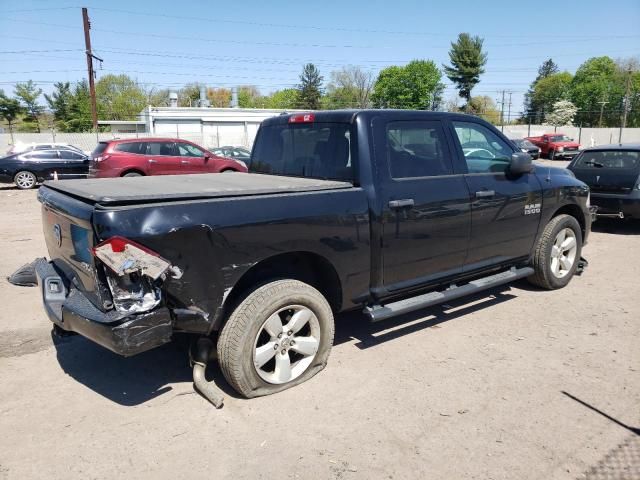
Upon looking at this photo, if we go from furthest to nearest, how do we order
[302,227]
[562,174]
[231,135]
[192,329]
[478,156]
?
[231,135], [562,174], [478,156], [302,227], [192,329]

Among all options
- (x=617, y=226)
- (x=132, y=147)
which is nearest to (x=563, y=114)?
(x=617, y=226)

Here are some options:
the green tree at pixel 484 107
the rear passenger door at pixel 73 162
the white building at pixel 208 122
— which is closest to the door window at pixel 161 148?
the rear passenger door at pixel 73 162

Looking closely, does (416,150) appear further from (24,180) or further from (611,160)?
(24,180)

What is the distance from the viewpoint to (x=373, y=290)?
3.87 metres

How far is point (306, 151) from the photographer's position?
14.2 feet

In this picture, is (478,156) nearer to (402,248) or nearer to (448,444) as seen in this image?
(402,248)

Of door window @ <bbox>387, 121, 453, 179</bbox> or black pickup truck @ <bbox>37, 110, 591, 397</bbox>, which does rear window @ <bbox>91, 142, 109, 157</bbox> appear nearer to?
black pickup truck @ <bbox>37, 110, 591, 397</bbox>

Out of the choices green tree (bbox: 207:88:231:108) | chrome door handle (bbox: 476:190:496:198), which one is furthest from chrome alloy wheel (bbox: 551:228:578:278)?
green tree (bbox: 207:88:231:108)

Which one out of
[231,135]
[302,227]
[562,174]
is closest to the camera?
[302,227]

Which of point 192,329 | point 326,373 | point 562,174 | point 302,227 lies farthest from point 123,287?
point 562,174

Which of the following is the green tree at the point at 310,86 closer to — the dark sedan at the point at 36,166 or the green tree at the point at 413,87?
the green tree at the point at 413,87

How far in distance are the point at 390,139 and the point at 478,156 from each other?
1.24 meters

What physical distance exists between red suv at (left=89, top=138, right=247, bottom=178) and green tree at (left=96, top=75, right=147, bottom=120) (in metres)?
63.1

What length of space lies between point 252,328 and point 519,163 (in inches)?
120
